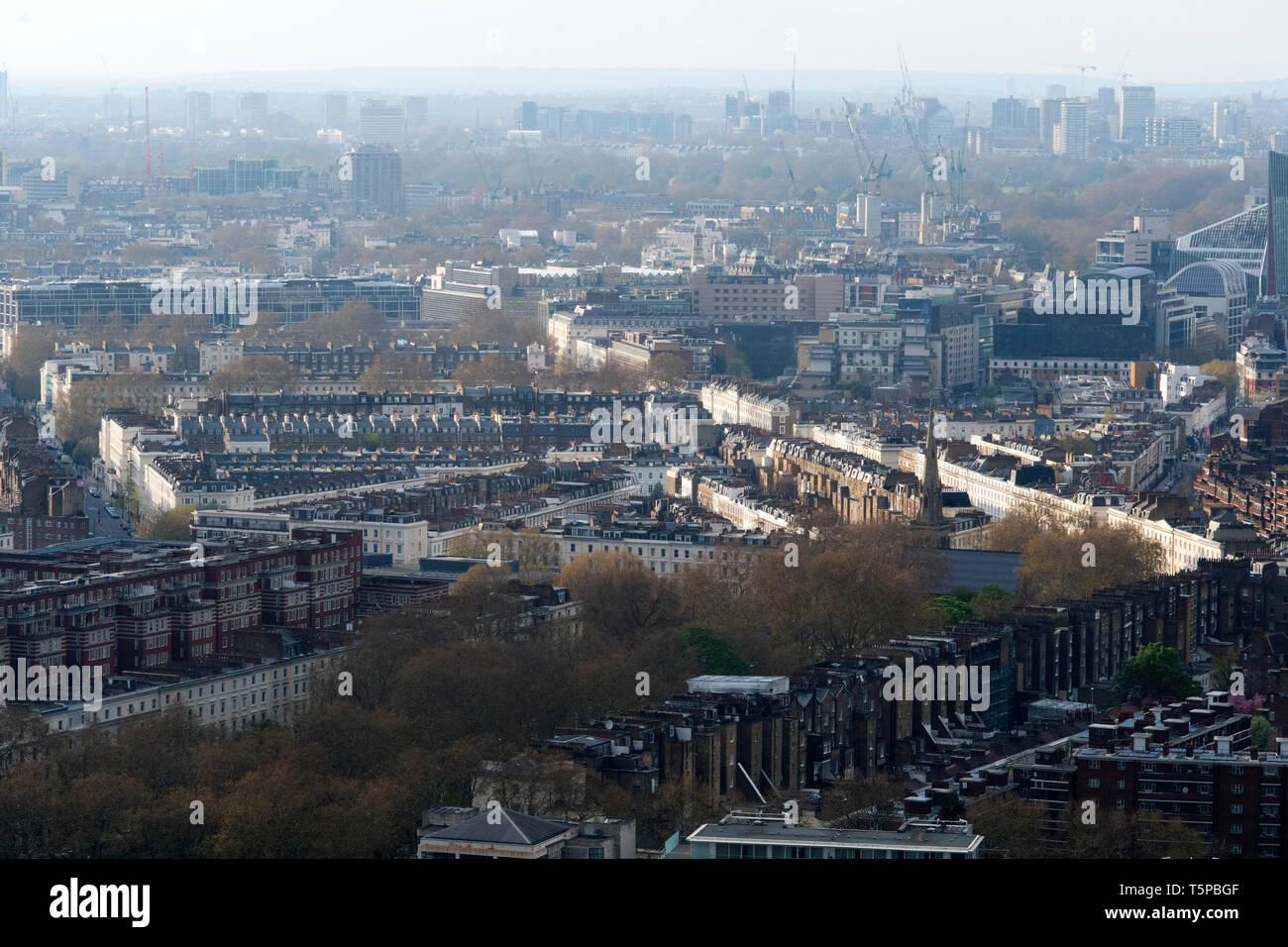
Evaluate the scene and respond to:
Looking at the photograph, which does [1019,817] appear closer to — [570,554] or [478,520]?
[570,554]

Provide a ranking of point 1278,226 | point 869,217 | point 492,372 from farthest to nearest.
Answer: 1. point 869,217
2. point 1278,226
3. point 492,372

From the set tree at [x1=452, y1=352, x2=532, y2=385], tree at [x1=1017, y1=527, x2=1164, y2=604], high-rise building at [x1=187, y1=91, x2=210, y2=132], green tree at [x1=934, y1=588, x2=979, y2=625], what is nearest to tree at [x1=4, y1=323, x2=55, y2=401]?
tree at [x1=452, y1=352, x2=532, y2=385]

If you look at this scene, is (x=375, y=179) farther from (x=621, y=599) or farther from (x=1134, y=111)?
(x=621, y=599)

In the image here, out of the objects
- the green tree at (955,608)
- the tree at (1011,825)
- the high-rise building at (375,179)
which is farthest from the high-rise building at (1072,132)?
the tree at (1011,825)

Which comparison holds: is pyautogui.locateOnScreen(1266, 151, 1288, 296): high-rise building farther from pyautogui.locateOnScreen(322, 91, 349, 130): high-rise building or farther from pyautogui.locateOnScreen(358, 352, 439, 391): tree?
pyautogui.locateOnScreen(322, 91, 349, 130): high-rise building

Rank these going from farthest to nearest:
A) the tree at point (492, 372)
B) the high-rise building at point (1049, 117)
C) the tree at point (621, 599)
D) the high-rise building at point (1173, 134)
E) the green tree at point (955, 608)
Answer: the high-rise building at point (1049, 117) < the high-rise building at point (1173, 134) < the tree at point (492, 372) < the green tree at point (955, 608) < the tree at point (621, 599)

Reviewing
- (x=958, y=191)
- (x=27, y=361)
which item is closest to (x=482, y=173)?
(x=958, y=191)

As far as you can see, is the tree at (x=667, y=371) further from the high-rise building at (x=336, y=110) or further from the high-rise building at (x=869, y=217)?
the high-rise building at (x=336, y=110)
